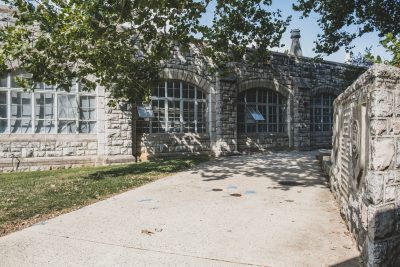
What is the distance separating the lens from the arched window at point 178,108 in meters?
13.2

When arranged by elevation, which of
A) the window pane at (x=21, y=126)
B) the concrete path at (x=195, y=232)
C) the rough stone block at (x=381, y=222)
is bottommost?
the concrete path at (x=195, y=232)

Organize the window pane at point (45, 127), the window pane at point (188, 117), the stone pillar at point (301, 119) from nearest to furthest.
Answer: the window pane at point (45, 127) → the window pane at point (188, 117) → the stone pillar at point (301, 119)

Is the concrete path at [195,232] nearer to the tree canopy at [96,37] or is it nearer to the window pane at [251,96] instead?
the tree canopy at [96,37]

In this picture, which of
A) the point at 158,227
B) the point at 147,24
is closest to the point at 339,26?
the point at 147,24

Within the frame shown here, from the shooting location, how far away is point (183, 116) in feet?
45.1

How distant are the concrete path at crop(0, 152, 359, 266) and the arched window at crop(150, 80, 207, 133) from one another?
705cm

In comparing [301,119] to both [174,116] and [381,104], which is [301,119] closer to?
[174,116]

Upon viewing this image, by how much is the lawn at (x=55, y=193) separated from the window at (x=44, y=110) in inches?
105

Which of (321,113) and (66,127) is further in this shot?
(321,113)

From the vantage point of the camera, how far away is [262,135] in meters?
15.7

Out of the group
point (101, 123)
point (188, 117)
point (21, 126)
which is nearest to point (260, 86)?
point (188, 117)

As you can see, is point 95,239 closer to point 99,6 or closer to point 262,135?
point 99,6

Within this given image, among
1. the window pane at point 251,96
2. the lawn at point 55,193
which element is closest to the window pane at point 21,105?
the lawn at point 55,193

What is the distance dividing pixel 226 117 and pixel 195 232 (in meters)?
10.5
